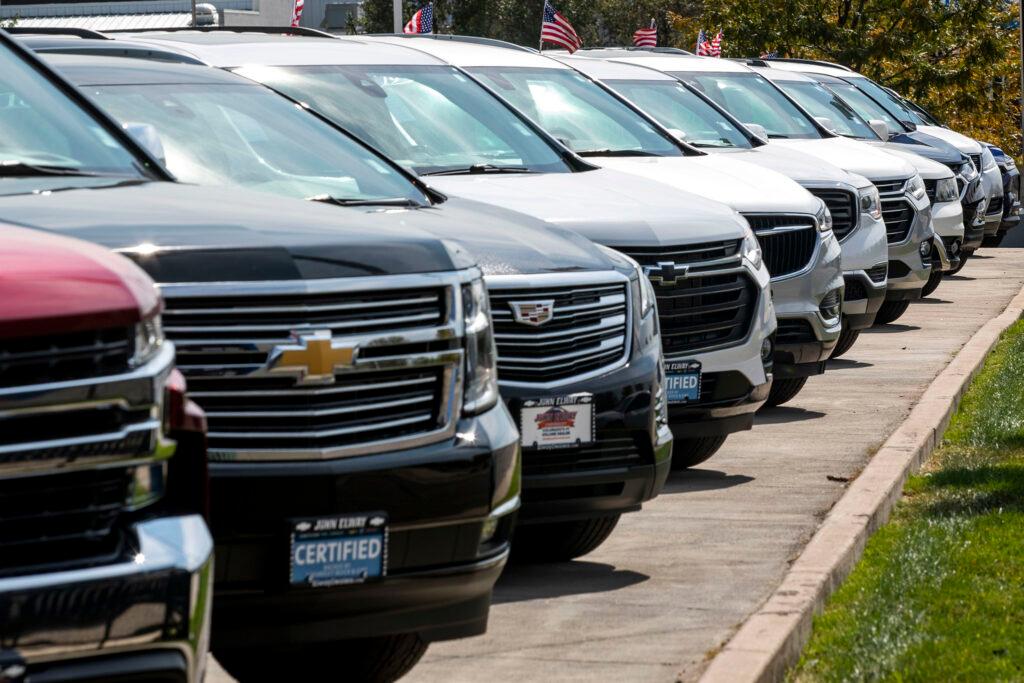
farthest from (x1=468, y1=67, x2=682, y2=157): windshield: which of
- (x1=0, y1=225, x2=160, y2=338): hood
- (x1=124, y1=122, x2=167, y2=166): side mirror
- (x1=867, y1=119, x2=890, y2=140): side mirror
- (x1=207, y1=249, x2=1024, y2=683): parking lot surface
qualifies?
(x1=0, y1=225, x2=160, y2=338): hood

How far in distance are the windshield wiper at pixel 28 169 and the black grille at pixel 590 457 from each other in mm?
2151

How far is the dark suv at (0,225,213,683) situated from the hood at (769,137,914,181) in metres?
11.9

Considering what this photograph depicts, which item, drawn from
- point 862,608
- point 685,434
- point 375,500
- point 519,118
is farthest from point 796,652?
point 519,118

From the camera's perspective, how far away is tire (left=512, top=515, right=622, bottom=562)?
7344 mm

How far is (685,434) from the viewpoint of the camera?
8734mm

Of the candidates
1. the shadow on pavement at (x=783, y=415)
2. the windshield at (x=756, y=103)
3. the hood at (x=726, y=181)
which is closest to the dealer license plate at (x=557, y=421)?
the hood at (x=726, y=181)

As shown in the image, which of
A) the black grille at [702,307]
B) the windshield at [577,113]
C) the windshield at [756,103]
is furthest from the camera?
the windshield at [756,103]

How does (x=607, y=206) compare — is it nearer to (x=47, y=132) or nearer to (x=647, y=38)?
(x=47, y=132)

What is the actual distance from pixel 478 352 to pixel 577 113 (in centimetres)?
644

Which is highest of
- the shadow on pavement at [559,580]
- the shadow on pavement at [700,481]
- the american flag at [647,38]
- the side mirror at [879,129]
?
the side mirror at [879,129]

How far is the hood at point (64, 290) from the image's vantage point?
10.7 feet

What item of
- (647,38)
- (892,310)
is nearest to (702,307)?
(892,310)

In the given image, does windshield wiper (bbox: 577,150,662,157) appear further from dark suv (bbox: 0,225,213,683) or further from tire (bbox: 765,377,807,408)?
dark suv (bbox: 0,225,213,683)

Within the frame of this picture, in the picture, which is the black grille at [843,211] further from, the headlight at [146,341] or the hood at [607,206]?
the headlight at [146,341]
